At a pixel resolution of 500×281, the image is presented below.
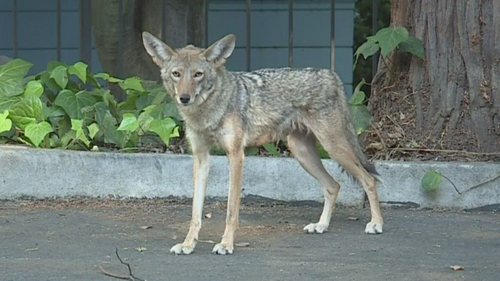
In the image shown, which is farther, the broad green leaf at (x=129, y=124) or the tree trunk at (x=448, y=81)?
the broad green leaf at (x=129, y=124)

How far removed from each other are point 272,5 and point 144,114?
531cm

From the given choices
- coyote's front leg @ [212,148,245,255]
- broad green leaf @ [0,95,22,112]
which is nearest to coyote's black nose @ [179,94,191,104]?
coyote's front leg @ [212,148,245,255]

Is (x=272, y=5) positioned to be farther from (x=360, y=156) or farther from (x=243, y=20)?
(x=360, y=156)

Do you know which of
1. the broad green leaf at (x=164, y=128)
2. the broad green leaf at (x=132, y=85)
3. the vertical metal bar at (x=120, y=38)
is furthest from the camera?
the vertical metal bar at (x=120, y=38)

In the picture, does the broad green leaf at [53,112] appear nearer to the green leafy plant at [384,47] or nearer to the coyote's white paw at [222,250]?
the green leafy plant at [384,47]

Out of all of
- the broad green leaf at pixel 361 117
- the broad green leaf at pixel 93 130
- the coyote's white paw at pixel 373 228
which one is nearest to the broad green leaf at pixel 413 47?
the broad green leaf at pixel 361 117

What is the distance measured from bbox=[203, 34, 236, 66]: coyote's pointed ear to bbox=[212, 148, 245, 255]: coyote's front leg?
0.61 meters

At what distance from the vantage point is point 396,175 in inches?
322

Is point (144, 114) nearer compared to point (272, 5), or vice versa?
point (144, 114)

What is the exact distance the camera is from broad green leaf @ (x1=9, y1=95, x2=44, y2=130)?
28.6 ft

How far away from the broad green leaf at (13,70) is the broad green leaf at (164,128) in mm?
1364

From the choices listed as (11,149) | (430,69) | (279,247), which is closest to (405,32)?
(430,69)

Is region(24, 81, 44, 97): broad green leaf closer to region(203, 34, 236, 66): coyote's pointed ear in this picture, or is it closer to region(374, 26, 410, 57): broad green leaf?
region(203, 34, 236, 66): coyote's pointed ear

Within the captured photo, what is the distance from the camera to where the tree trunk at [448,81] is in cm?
852
